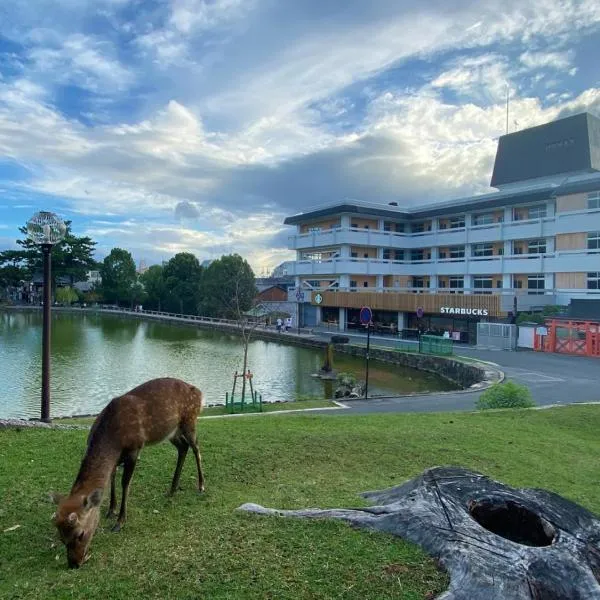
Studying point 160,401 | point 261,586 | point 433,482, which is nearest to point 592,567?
point 433,482

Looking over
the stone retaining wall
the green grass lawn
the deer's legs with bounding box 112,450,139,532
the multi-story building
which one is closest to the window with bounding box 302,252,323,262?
the multi-story building

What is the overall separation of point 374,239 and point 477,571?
45809mm

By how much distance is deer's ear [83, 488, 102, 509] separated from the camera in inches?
159

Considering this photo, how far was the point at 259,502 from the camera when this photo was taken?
5.53 meters

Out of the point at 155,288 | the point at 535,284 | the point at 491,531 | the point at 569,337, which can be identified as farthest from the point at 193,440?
the point at 155,288

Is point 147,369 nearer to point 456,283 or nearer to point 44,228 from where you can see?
point 44,228

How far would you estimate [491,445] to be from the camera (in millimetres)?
9414

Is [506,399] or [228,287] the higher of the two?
[228,287]

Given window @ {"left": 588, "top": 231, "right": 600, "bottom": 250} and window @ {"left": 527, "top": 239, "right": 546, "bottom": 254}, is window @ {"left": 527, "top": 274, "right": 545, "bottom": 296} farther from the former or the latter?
window @ {"left": 588, "top": 231, "right": 600, "bottom": 250}

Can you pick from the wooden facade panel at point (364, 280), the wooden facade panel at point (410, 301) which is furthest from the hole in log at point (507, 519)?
the wooden facade panel at point (364, 280)

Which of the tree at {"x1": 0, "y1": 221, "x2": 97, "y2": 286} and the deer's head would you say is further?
the tree at {"x1": 0, "y1": 221, "x2": 97, "y2": 286}

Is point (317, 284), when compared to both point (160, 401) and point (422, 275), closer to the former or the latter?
point (422, 275)

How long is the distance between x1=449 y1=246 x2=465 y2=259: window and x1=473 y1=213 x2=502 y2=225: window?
2574mm

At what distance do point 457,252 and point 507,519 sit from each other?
145ft
